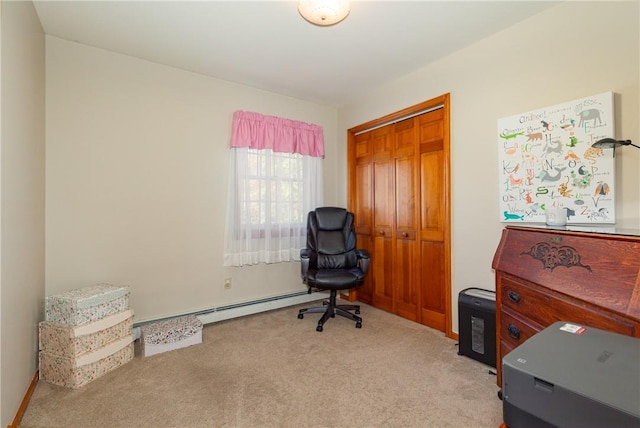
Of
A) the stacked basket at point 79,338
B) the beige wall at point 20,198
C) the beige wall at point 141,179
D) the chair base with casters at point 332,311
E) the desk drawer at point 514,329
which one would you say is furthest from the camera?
→ the chair base with casters at point 332,311

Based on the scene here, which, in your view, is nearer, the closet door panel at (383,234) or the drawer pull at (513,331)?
the drawer pull at (513,331)

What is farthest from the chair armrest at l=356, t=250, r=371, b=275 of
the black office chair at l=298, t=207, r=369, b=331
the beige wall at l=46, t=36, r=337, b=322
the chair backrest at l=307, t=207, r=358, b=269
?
the beige wall at l=46, t=36, r=337, b=322

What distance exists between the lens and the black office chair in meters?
2.94

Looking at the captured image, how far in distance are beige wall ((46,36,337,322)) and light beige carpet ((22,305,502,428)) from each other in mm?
675

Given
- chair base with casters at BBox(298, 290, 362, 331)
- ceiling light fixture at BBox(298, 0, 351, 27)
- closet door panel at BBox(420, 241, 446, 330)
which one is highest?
ceiling light fixture at BBox(298, 0, 351, 27)

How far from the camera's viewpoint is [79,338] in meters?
1.90

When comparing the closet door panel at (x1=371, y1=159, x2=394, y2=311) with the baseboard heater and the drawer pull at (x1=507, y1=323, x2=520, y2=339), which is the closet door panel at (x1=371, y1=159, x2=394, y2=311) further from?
the drawer pull at (x1=507, y1=323, x2=520, y2=339)

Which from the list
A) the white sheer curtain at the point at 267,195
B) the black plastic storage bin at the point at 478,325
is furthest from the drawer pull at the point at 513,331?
the white sheer curtain at the point at 267,195

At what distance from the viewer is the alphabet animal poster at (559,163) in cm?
174

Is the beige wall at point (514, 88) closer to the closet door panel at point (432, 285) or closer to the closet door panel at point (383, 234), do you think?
the closet door panel at point (432, 285)

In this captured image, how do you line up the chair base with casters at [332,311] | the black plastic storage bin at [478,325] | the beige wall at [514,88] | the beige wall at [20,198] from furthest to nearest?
the chair base with casters at [332,311] → the black plastic storage bin at [478,325] → the beige wall at [514,88] → the beige wall at [20,198]

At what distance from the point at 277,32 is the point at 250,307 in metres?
2.57

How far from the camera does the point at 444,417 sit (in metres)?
1.59

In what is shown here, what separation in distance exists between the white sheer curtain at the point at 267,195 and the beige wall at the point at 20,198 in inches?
56.1
